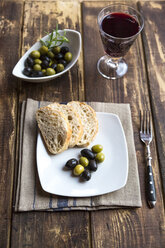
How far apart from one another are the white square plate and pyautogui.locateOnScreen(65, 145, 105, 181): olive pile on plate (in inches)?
1.0

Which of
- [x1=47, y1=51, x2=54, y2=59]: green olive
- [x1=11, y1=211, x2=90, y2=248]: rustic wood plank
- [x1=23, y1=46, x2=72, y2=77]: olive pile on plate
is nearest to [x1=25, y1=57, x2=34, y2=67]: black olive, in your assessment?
[x1=23, y1=46, x2=72, y2=77]: olive pile on plate

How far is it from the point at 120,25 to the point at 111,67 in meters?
0.26

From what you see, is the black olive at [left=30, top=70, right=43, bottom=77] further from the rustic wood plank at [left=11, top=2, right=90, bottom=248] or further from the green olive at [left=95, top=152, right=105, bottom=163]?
the green olive at [left=95, top=152, right=105, bottom=163]

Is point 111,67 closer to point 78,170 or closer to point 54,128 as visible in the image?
point 54,128

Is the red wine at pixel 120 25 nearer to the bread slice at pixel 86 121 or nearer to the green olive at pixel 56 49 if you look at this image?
the green olive at pixel 56 49

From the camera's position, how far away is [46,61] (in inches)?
60.2

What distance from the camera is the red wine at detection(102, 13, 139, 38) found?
1446mm

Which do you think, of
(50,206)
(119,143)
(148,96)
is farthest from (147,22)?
(50,206)

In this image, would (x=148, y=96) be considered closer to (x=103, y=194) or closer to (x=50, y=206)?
(x=103, y=194)

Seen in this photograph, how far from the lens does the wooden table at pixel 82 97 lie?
46.6 inches

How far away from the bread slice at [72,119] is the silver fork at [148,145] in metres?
0.34

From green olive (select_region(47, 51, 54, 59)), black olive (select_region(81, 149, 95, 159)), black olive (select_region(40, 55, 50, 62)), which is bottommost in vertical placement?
black olive (select_region(81, 149, 95, 159))

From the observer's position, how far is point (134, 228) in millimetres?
1214

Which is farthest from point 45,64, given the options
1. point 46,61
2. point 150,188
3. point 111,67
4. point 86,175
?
point 150,188
